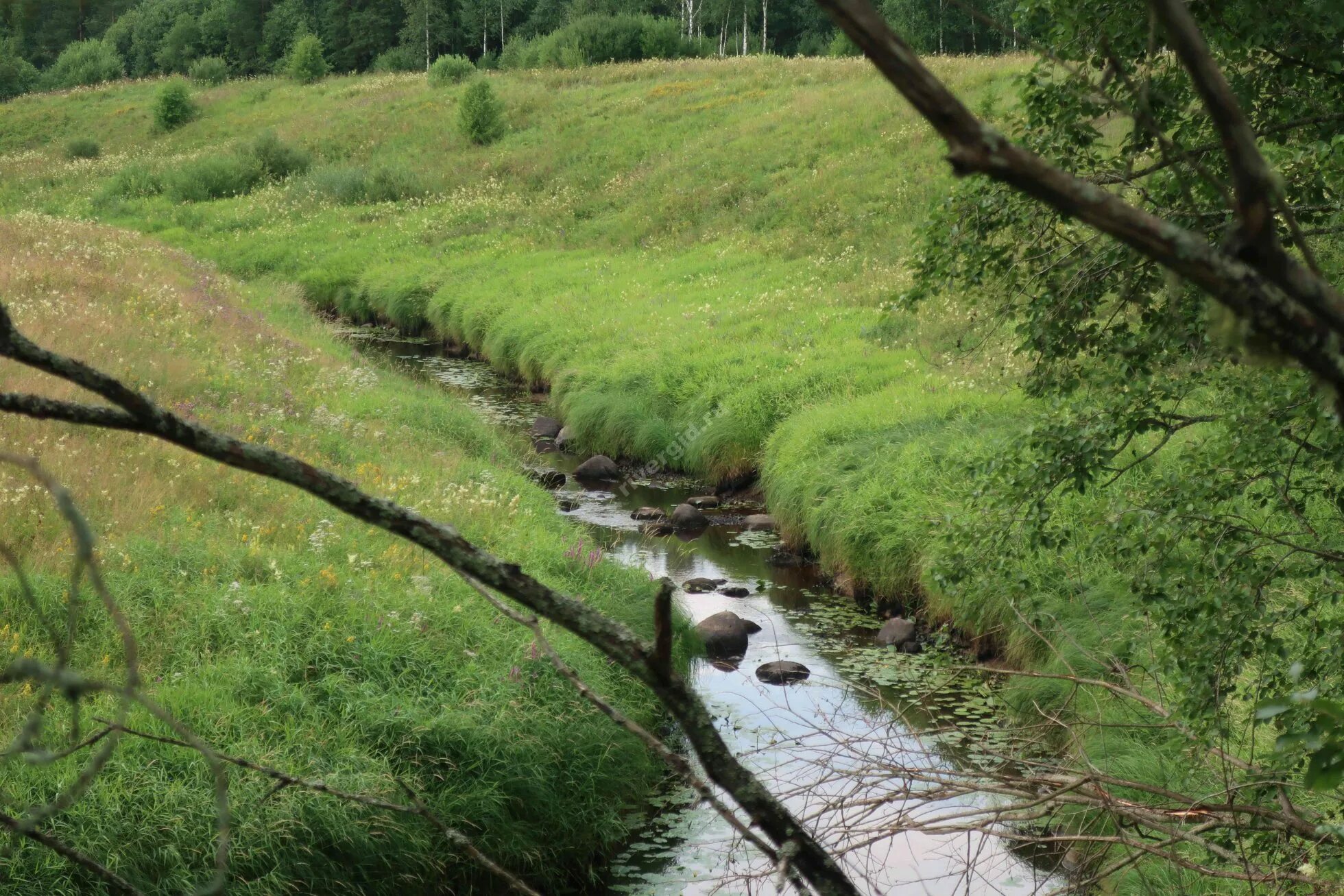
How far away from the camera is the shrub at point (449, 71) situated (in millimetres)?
49219

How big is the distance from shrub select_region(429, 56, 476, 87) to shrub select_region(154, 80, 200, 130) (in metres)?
11.5

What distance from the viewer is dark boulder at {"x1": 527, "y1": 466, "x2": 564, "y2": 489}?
13656 millimetres

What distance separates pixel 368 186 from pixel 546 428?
2224 centimetres

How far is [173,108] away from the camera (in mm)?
51188

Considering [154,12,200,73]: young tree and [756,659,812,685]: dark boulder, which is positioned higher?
[154,12,200,73]: young tree

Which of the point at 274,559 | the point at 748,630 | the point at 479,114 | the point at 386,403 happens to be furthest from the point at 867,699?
the point at 479,114

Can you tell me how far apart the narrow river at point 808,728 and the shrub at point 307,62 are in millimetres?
51931

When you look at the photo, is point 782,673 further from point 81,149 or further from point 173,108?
point 173,108

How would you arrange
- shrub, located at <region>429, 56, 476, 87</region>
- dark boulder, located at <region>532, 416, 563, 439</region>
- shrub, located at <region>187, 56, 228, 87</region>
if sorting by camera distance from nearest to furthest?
1. dark boulder, located at <region>532, 416, 563, 439</region>
2. shrub, located at <region>429, 56, 476, 87</region>
3. shrub, located at <region>187, 56, 228, 87</region>

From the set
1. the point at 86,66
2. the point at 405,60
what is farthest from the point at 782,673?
the point at 405,60

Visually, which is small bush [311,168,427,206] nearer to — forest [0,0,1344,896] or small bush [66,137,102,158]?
forest [0,0,1344,896]

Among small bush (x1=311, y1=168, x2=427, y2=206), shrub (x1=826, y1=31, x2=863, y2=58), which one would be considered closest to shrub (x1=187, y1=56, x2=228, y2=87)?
small bush (x1=311, y1=168, x2=427, y2=206)

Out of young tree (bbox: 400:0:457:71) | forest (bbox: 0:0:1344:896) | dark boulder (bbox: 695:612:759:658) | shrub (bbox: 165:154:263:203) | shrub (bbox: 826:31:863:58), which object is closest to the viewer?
forest (bbox: 0:0:1344:896)

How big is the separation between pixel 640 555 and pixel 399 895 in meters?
5.75
